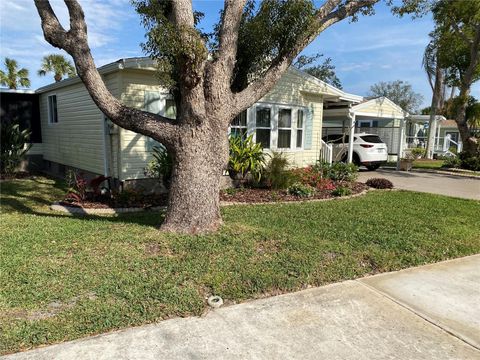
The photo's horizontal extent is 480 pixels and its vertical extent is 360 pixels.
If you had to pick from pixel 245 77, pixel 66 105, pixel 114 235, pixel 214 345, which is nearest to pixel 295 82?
pixel 245 77

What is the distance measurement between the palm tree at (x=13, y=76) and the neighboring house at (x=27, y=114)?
16.1 m

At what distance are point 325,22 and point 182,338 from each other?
578 cm

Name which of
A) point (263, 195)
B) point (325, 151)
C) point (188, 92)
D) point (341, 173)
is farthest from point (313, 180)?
point (188, 92)

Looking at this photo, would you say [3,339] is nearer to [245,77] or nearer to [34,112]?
[245,77]

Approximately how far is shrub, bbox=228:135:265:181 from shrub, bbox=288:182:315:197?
104 cm

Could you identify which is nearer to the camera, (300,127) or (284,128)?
(284,128)

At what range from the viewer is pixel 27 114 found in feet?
48.0

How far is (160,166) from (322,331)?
6.59 m

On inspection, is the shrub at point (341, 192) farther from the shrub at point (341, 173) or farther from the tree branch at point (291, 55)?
the tree branch at point (291, 55)

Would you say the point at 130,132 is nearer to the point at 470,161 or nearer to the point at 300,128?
the point at 300,128

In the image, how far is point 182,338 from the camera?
10.1 ft

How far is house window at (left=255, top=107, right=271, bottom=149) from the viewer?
38.1ft

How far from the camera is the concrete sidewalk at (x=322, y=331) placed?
2912mm

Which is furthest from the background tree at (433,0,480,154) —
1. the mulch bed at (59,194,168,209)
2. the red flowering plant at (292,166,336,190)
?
the mulch bed at (59,194,168,209)
